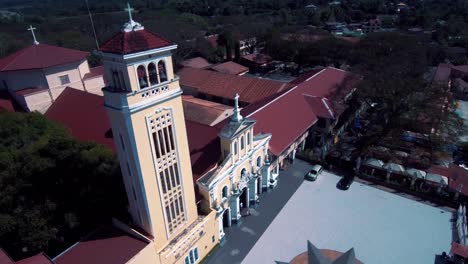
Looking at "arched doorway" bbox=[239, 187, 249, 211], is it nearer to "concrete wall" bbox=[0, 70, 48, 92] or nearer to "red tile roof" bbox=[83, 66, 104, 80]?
"red tile roof" bbox=[83, 66, 104, 80]

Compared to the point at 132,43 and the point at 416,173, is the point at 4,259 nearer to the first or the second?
the point at 132,43

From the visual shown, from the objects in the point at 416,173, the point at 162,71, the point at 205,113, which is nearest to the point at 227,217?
the point at 162,71

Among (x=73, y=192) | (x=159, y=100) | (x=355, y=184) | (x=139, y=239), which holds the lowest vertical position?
(x=355, y=184)

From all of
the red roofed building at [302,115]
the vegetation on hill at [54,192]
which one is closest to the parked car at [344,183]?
the red roofed building at [302,115]

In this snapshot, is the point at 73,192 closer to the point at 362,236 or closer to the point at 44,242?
the point at 44,242

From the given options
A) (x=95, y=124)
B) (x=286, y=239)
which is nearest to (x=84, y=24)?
(x=95, y=124)
